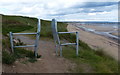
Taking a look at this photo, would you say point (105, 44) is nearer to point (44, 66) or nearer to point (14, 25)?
point (14, 25)

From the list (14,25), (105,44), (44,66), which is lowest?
(44,66)

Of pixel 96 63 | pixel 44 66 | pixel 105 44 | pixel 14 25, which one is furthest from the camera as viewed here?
pixel 14 25

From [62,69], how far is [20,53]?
2.11 m

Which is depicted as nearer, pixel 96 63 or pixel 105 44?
pixel 96 63

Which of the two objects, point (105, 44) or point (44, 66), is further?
point (105, 44)

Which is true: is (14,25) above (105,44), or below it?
above

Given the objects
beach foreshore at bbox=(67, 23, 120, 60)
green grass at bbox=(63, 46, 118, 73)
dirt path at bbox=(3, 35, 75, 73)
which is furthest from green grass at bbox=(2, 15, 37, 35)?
green grass at bbox=(63, 46, 118, 73)

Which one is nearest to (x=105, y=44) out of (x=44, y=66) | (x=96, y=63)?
(x=96, y=63)

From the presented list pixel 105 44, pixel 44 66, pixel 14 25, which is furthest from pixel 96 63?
pixel 14 25

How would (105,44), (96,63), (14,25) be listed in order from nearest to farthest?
(96,63)
(105,44)
(14,25)

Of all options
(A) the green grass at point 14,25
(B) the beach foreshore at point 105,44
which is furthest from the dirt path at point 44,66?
(A) the green grass at point 14,25

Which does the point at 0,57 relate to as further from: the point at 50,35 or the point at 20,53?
the point at 50,35

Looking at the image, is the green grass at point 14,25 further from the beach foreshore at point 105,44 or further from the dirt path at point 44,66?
the dirt path at point 44,66

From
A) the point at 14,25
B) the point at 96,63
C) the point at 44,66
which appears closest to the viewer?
the point at 44,66
